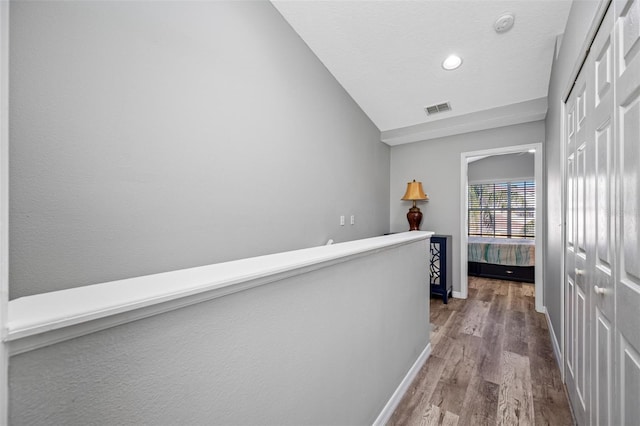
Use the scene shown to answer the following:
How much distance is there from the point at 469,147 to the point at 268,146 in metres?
2.87

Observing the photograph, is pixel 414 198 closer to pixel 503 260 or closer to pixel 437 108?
pixel 437 108

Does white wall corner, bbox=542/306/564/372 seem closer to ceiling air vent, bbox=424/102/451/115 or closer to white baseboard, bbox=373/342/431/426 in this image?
white baseboard, bbox=373/342/431/426

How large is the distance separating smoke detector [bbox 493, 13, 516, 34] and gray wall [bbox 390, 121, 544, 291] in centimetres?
153

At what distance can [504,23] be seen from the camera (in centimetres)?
206

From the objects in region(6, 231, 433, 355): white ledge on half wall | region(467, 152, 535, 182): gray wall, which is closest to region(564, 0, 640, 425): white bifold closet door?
region(6, 231, 433, 355): white ledge on half wall

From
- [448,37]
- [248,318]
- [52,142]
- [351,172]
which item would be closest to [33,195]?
[52,142]

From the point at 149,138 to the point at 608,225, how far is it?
1957 millimetres

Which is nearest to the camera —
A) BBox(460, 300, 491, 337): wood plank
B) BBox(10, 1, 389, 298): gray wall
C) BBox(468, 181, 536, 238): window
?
BBox(10, 1, 389, 298): gray wall

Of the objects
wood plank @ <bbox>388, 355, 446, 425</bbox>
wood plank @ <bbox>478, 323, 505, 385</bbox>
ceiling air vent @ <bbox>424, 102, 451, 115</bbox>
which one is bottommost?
wood plank @ <bbox>388, 355, 446, 425</bbox>

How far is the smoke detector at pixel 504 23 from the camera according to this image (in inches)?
79.2

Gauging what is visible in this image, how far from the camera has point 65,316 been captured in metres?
0.42

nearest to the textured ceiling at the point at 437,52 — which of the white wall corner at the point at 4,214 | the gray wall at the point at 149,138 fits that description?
the gray wall at the point at 149,138

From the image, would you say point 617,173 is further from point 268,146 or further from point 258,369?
point 268,146

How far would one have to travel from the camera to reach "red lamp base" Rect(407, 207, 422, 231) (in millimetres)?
3799
